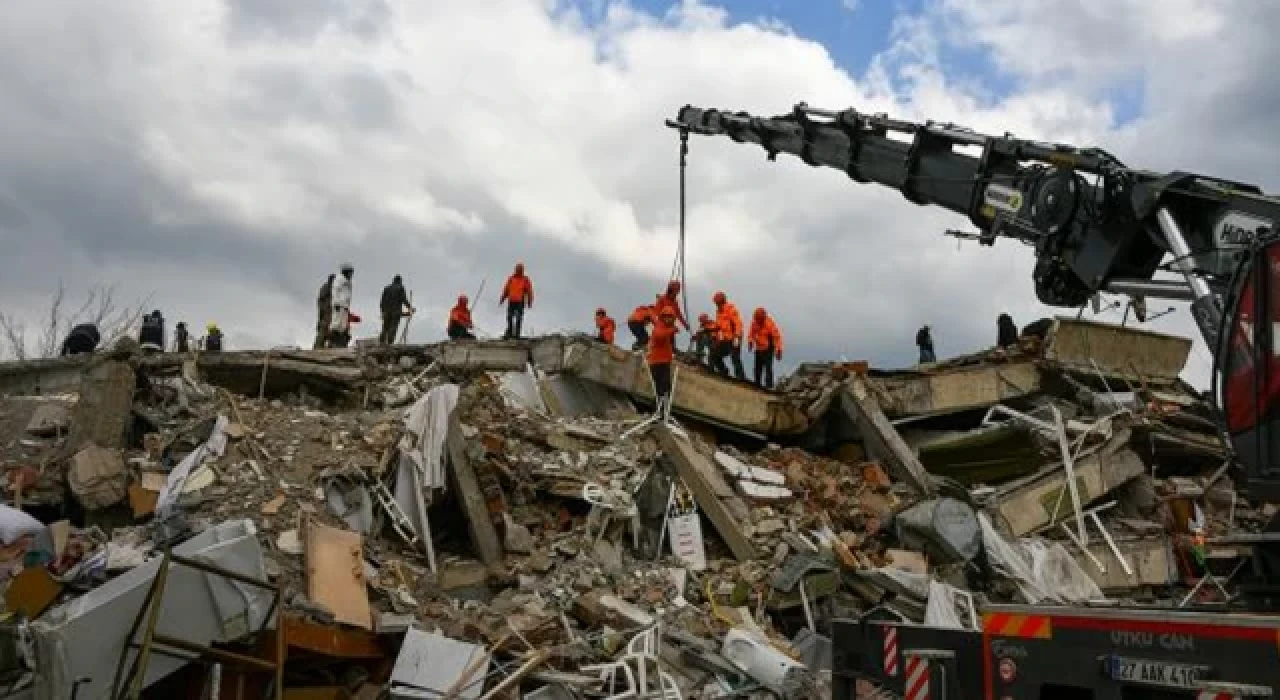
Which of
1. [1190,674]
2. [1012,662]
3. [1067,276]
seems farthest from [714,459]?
[1190,674]

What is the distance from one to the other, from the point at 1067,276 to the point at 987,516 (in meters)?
5.00

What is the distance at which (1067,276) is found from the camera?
6895mm

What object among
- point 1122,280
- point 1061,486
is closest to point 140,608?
point 1122,280

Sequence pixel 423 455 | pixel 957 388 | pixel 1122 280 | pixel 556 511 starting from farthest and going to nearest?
pixel 957 388 → pixel 556 511 → pixel 423 455 → pixel 1122 280

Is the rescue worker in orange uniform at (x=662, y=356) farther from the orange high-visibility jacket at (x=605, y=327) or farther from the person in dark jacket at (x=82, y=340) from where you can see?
the person in dark jacket at (x=82, y=340)

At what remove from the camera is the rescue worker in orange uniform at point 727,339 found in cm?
1595

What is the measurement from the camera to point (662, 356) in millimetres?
12148

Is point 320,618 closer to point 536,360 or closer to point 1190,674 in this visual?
point 1190,674

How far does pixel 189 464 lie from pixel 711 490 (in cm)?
486

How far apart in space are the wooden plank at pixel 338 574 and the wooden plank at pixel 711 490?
3.60 meters

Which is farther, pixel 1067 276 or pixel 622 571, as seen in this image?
pixel 622 571

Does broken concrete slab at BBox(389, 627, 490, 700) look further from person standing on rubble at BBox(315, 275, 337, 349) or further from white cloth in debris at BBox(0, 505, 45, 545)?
person standing on rubble at BBox(315, 275, 337, 349)

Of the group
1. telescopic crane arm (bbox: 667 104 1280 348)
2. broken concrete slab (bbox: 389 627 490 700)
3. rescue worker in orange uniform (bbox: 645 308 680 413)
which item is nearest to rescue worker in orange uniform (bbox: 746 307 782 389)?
rescue worker in orange uniform (bbox: 645 308 680 413)

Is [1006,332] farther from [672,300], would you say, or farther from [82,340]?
[82,340]
